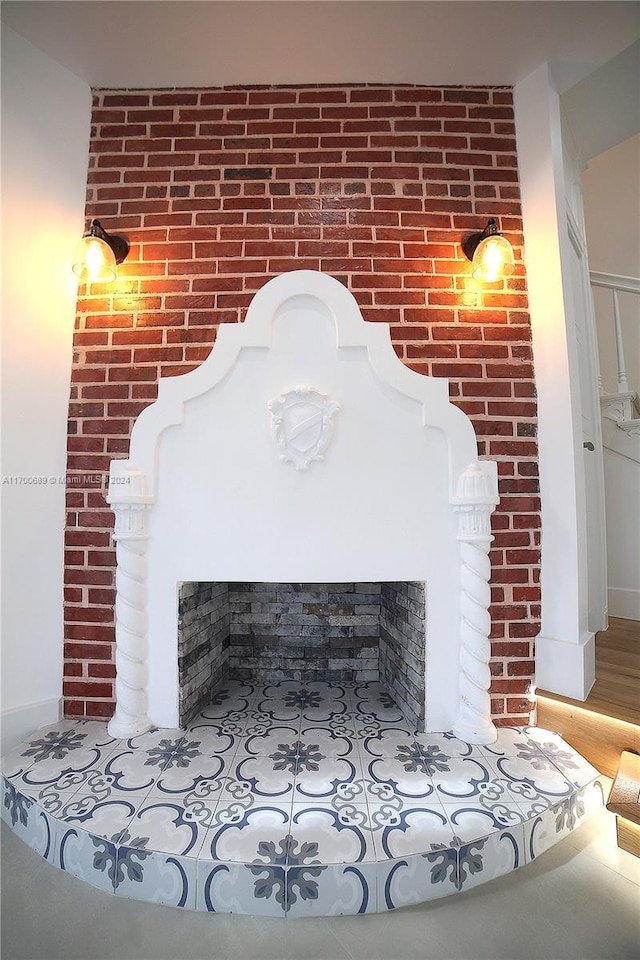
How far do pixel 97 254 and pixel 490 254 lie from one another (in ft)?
5.46

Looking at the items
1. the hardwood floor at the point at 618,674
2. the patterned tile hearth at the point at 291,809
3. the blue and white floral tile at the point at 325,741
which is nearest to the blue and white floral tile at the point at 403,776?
the patterned tile hearth at the point at 291,809

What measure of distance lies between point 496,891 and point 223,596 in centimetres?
167

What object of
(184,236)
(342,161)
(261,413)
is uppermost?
(342,161)

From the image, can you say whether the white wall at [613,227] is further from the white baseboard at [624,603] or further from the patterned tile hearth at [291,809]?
the patterned tile hearth at [291,809]

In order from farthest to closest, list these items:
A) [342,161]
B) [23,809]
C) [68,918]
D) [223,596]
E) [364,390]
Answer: [223,596] → [342,161] → [364,390] → [23,809] → [68,918]

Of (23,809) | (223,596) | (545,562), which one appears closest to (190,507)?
(223,596)

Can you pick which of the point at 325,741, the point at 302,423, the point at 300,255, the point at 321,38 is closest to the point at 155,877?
the point at 325,741

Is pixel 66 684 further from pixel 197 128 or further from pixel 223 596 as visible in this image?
pixel 197 128

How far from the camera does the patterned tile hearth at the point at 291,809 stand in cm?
132

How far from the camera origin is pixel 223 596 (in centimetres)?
255

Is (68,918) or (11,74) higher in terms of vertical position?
(11,74)

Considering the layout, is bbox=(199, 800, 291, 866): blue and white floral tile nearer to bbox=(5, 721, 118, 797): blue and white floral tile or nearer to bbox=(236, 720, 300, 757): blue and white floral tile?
bbox=(236, 720, 300, 757): blue and white floral tile

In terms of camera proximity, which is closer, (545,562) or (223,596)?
(545,562)

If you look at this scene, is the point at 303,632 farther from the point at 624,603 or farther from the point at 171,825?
the point at 624,603
